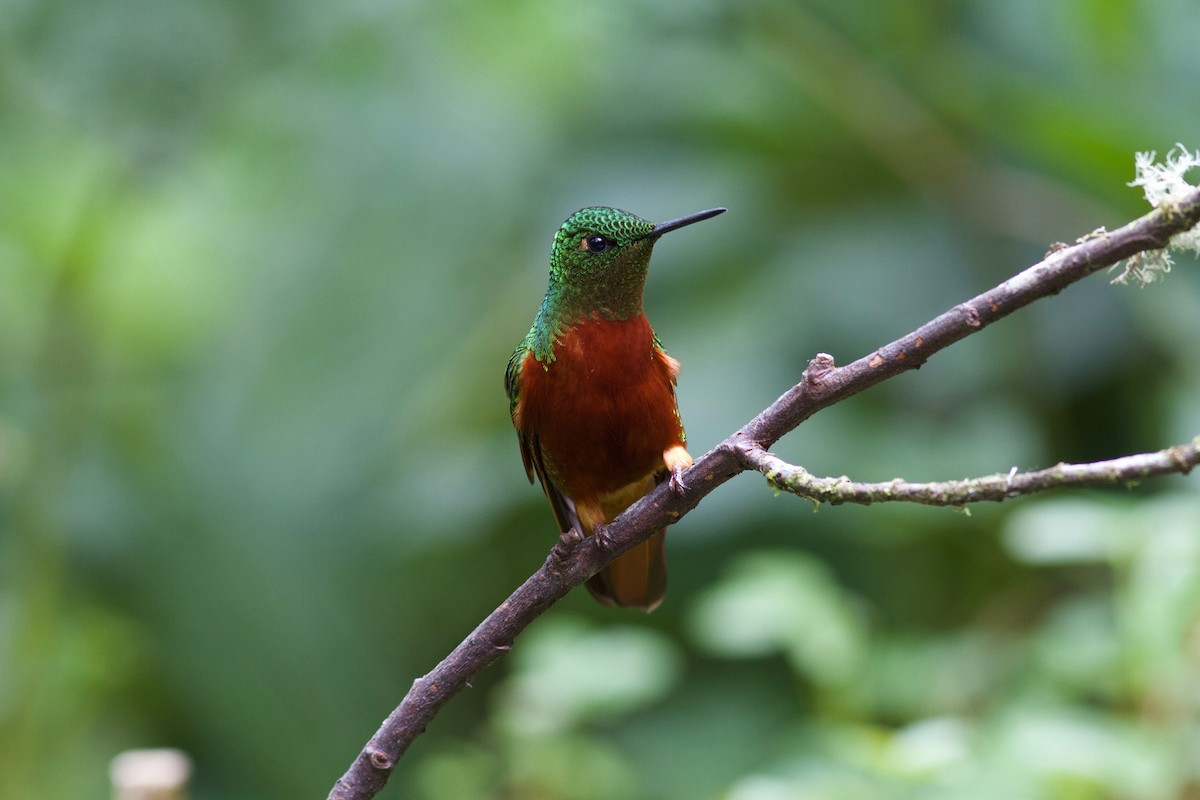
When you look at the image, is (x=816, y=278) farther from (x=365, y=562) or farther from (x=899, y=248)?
(x=365, y=562)

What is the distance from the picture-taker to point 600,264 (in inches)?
71.7

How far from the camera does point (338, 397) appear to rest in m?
4.29

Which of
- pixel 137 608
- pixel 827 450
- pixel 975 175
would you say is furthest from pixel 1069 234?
pixel 137 608

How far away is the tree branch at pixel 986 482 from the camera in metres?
0.92

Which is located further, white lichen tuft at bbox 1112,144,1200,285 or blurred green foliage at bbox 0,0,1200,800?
blurred green foliage at bbox 0,0,1200,800

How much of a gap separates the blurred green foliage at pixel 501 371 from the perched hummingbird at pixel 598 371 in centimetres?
107

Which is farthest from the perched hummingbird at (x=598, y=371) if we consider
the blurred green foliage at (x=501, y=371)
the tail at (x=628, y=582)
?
the blurred green foliage at (x=501, y=371)

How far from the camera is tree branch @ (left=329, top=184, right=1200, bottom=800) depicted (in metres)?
1.05

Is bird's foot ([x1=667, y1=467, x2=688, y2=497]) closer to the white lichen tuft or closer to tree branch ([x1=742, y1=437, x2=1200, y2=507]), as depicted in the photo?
tree branch ([x1=742, y1=437, x2=1200, y2=507])

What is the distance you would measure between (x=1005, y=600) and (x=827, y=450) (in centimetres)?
69

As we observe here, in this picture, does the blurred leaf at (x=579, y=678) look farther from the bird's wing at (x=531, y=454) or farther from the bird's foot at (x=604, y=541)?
the bird's foot at (x=604, y=541)

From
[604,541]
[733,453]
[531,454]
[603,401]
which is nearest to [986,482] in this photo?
[733,453]

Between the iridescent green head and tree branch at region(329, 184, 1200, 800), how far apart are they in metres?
0.48

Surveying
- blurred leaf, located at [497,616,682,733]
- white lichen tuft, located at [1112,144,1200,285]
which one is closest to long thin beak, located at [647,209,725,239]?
white lichen tuft, located at [1112,144,1200,285]
